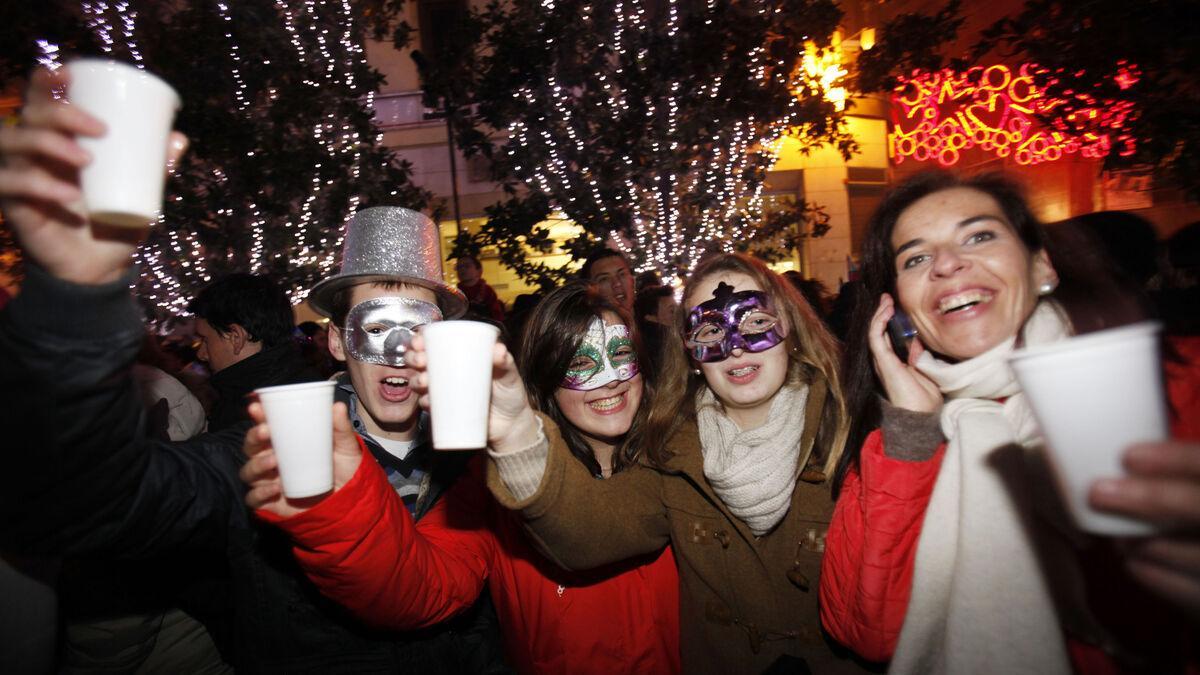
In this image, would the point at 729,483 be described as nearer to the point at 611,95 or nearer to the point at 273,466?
the point at 273,466

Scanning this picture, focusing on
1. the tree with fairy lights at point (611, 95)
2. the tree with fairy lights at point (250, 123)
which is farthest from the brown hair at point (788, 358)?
the tree with fairy lights at point (250, 123)

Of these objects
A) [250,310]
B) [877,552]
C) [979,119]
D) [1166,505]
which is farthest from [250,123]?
[979,119]

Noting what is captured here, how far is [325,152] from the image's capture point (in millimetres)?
7109

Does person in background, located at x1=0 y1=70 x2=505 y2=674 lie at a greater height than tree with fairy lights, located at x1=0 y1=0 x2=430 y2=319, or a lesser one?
lesser

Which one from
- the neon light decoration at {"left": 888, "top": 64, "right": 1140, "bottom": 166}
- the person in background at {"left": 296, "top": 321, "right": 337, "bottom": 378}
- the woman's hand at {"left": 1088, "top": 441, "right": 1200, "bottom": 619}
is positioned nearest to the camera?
the woman's hand at {"left": 1088, "top": 441, "right": 1200, "bottom": 619}

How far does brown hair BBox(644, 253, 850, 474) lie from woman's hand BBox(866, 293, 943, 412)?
333 mm

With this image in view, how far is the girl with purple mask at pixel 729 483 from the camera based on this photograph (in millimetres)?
2041

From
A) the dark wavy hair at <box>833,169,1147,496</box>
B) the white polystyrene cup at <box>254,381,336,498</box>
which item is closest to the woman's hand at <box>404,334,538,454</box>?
the white polystyrene cup at <box>254,381,336,498</box>

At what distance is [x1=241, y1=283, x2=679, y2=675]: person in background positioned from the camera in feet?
5.80

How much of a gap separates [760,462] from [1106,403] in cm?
135

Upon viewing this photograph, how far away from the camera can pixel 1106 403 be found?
105cm

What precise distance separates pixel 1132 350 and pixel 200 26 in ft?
26.1

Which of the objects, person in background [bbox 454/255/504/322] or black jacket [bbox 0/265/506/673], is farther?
person in background [bbox 454/255/504/322]

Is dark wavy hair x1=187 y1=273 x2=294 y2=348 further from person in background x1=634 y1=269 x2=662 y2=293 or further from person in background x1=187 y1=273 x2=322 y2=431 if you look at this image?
person in background x1=634 y1=269 x2=662 y2=293
